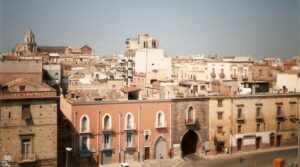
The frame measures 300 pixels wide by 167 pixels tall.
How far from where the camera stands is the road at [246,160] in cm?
2417

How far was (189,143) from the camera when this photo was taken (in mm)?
27141

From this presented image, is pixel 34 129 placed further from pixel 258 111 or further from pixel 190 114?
pixel 258 111

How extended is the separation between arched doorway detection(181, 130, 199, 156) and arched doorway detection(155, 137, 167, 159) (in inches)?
71.0

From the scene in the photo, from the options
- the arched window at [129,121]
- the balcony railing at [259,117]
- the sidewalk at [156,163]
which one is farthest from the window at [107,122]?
the balcony railing at [259,117]

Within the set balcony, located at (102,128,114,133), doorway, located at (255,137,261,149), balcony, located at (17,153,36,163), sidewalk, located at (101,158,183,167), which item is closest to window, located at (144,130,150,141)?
sidewalk, located at (101,158,183,167)

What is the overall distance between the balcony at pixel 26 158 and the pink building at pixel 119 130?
11.6ft

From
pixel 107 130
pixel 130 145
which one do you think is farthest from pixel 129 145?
pixel 107 130

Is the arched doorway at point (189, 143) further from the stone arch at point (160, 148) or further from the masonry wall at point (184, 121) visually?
the stone arch at point (160, 148)

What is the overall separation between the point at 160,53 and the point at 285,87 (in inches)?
677

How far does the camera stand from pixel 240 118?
1070 inches

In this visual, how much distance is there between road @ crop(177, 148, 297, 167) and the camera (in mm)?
24172

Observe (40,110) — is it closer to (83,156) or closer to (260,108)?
(83,156)

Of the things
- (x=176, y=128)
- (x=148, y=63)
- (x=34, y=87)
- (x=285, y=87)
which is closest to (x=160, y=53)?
(x=148, y=63)

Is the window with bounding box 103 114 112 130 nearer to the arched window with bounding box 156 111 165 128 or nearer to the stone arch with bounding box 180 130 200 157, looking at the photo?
the arched window with bounding box 156 111 165 128
